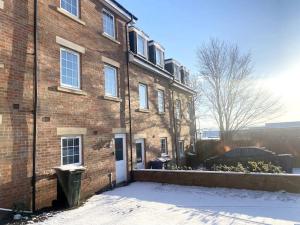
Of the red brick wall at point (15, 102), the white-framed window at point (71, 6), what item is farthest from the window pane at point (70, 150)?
the white-framed window at point (71, 6)

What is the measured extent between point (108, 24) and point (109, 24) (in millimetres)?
97

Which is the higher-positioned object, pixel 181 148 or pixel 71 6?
pixel 71 6

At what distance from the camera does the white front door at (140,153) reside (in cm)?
1474

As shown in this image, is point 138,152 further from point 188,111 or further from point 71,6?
point 188,111

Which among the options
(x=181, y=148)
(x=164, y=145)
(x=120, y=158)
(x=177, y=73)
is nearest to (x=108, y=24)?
(x=120, y=158)

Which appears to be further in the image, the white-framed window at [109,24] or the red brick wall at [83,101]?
the white-framed window at [109,24]

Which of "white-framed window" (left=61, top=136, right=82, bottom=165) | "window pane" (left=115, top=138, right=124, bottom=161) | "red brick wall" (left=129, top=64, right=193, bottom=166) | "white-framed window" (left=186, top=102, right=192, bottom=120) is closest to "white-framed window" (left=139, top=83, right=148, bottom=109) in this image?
"red brick wall" (left=129, top=64, right=193, bottom=166)

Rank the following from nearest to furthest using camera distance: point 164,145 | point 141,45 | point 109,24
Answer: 1. point 109,24
2. point 141,45
3. point 164,145

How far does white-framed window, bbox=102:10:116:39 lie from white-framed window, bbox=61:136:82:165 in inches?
220

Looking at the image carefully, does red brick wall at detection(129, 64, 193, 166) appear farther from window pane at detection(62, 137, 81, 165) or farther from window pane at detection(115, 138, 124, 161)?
window pane at detection(62, 137, 81, 165)

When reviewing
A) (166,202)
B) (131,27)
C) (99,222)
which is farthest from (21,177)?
(131,27)

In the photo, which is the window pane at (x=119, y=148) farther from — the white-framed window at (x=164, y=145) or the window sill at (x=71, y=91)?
the white-framed window at (x=164, y=145)

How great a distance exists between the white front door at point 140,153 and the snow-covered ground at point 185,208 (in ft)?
12.9

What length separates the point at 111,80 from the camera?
12750 millimetres
